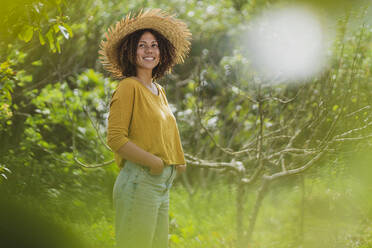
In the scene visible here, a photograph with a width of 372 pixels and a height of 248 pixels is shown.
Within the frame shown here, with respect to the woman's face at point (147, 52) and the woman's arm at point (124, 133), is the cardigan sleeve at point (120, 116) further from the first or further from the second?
the woman's face at point (147, 52)

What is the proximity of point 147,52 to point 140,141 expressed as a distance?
20.0 inches

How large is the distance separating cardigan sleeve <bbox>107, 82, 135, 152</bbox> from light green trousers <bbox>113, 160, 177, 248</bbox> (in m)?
0.13

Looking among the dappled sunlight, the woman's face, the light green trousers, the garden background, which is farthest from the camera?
the dappled sunlight

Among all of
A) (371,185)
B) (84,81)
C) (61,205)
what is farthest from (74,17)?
(371,185)

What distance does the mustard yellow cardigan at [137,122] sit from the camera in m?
1.80

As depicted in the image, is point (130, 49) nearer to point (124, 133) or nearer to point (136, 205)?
point (124, 133)

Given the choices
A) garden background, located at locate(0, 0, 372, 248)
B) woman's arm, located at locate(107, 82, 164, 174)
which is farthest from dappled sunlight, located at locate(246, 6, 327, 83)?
woman's arm, located at locate(107, 82, 164, 174)

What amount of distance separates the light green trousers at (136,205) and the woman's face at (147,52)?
537 millimetres

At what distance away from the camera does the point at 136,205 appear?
5.80ft

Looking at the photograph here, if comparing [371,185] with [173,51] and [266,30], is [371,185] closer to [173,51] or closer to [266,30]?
[266,30]

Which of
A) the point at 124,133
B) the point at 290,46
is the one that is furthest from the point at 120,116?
the point at 290,46

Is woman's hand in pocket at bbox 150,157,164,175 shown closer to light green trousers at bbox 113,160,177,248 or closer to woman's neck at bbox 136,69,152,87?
light green trousers at bbox 113,160,177,248

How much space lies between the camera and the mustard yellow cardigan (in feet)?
5.89

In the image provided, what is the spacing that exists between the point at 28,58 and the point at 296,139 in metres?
3.14
